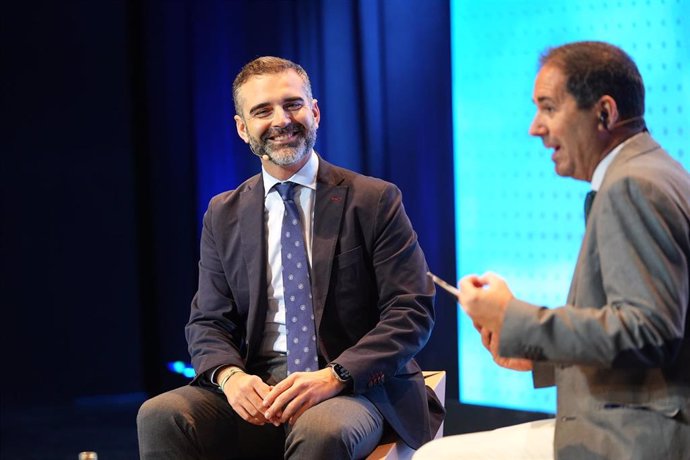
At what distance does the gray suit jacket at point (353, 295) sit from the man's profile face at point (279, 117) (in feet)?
0.37

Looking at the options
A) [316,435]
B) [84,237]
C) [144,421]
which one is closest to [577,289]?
[316,435]

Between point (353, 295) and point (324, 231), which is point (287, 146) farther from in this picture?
point (353, 295)

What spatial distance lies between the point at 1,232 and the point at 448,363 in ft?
7.90

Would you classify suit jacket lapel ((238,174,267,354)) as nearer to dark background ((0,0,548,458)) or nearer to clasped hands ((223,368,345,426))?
clasped hands ((223,368,345,426))

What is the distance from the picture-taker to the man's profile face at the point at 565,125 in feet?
6.01

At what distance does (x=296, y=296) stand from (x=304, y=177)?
1.18 feet

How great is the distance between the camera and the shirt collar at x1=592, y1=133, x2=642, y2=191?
183 cm

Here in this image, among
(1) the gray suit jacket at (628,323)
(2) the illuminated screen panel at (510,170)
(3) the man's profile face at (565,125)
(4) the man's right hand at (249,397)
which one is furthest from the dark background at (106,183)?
(1) the gray suit jacket at (628,323)

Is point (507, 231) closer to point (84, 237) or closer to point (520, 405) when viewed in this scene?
point (520, 405)

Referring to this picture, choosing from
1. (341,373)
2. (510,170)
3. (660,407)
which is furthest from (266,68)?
(510,170)

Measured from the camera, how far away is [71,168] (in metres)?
5.16

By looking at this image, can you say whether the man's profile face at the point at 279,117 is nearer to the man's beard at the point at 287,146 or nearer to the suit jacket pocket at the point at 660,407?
the man's beard at the point at 287,146

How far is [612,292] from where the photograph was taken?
1.70 meters

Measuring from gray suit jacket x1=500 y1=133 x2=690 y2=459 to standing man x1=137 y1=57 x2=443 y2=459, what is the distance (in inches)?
33.2
